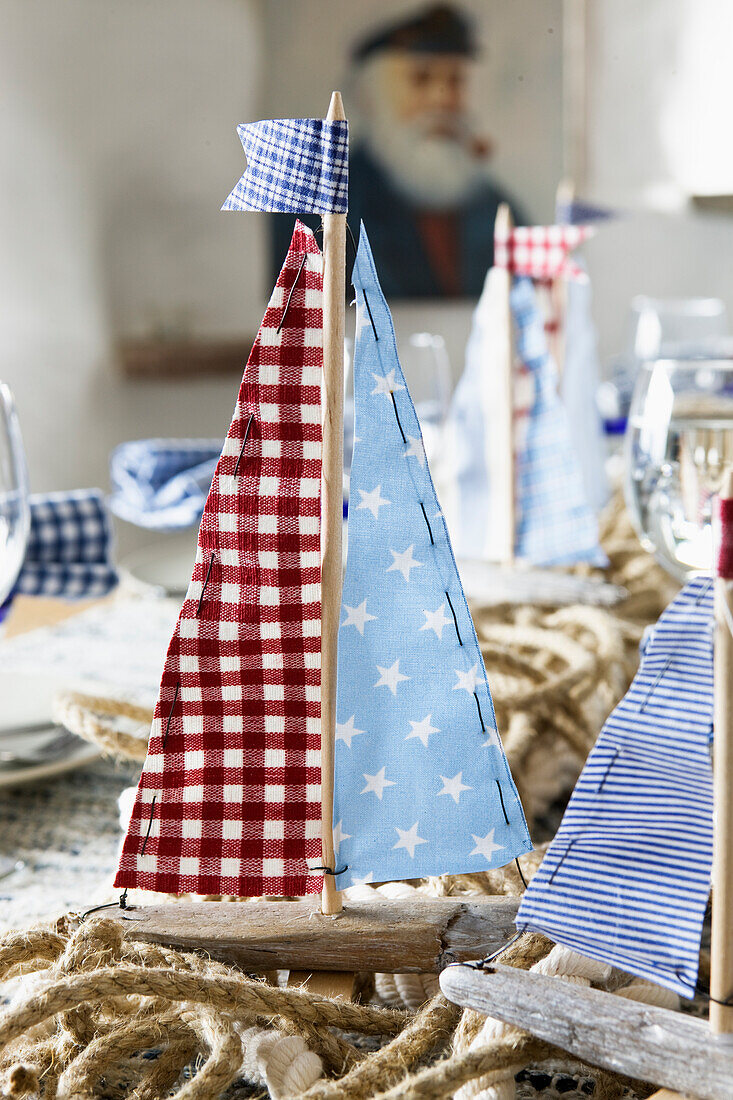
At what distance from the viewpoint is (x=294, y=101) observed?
1.38 meters

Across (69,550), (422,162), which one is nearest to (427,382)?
(69,550)

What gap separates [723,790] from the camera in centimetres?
17

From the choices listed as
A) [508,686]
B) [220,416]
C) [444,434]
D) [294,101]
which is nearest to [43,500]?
→ [444,434]

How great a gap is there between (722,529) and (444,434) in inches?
15.5

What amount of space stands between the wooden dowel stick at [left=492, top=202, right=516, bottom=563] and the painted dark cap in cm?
101

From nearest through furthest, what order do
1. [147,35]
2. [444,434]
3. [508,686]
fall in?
1. [508,686]
2. [444,434]
3. [147,35]

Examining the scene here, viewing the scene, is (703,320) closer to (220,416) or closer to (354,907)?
(220,416)

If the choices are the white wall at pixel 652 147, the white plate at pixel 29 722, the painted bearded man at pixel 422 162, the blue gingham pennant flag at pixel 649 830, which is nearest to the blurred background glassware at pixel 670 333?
the white wall at pixel 652 147

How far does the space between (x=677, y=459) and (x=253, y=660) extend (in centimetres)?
17

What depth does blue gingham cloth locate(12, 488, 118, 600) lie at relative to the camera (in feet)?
1.88

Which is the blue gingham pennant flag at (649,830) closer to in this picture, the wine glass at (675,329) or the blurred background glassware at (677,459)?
the blurred background glassware at (677,459)

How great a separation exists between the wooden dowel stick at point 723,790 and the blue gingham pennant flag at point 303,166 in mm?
99

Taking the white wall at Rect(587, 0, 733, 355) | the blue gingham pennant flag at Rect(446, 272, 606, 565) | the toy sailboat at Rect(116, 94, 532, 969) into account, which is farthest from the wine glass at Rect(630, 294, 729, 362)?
the toy sailboat at Rect(116, 94, 532, 969)

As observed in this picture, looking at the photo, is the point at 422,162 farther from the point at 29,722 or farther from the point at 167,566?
the point at 29,722
